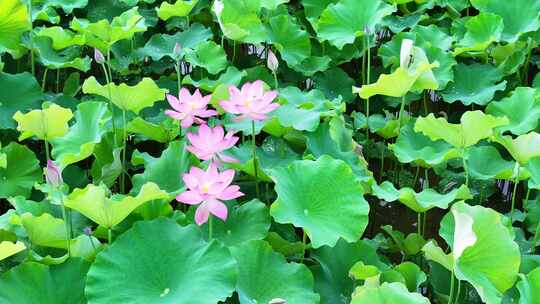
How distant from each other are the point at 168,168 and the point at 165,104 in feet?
1.67

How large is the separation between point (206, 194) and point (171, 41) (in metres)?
1.12

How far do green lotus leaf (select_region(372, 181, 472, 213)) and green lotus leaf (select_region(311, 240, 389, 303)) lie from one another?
0.14m

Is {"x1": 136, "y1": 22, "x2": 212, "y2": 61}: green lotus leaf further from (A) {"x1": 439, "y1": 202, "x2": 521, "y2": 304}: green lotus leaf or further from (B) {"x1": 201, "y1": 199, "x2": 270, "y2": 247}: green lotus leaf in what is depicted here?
(A) {"x1": 439, "y1": 202, "x2": 521, "y2": 304}: green lotus leaf

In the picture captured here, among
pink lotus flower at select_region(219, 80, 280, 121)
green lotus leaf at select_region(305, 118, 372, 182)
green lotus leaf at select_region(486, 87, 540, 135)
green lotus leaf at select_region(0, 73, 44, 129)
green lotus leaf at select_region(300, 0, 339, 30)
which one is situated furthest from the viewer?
green lotus leaf at select_region(300, 0, 339, 30)

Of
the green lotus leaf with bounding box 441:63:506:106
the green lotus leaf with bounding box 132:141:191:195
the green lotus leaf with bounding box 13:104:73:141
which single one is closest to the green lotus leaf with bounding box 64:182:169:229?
the green lotus leaf with bounding box 132:141:191:195

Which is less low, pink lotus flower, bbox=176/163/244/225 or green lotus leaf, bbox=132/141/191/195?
pink lotus flower, bbox=176/163/244/225

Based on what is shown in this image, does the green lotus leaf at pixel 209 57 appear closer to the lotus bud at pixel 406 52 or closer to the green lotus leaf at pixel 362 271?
the lotus bud at pixel 406 52

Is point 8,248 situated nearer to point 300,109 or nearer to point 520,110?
point 300,109

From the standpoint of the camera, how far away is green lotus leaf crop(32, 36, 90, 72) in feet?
7.38

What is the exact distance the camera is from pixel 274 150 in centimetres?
193

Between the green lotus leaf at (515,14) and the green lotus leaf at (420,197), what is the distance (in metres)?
0.85

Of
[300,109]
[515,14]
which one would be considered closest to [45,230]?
[300,109]

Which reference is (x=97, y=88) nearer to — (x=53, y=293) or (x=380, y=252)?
(x=53, y=293)

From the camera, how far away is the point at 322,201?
1625 millimetres
